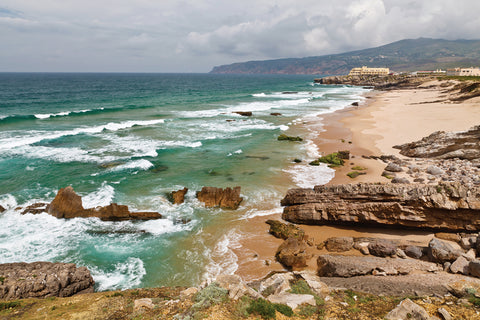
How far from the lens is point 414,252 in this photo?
10594mm

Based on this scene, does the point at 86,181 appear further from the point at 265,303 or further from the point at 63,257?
the point at 265,303

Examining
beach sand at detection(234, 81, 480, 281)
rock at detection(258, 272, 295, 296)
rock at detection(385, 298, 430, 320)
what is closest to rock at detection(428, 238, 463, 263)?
beach sand at detection(234, 81, 480, 281)

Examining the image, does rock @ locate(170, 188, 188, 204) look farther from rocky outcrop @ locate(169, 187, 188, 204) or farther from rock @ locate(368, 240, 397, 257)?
rock @ locate(368, 240, 397, 257)

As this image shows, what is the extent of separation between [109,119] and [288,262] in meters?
42.6

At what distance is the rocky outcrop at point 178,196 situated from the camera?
17.2 metres

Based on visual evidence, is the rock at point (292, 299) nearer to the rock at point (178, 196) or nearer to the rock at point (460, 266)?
the rock at point (460, 266)

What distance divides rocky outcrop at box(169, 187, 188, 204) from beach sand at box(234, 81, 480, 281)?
5010 millimetres

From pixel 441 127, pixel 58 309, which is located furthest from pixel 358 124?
pixel 58 309

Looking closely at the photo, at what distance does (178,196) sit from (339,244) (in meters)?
10.1

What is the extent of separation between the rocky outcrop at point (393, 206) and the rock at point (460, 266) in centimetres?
314

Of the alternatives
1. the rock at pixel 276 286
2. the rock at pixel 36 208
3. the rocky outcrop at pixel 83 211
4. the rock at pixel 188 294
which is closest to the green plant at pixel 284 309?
the rock at pixel 276 286

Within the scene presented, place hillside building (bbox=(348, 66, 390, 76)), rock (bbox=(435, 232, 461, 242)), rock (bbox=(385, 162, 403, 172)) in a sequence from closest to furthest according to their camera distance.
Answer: rock (bbox=(435, 232, 461, 242)) → rock (bbox=(385, 162, 403, 172)) → hillside building (bbox=(348, 66, 390, 76))

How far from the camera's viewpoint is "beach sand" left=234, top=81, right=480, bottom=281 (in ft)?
40.0

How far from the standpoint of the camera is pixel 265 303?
21.3ft
